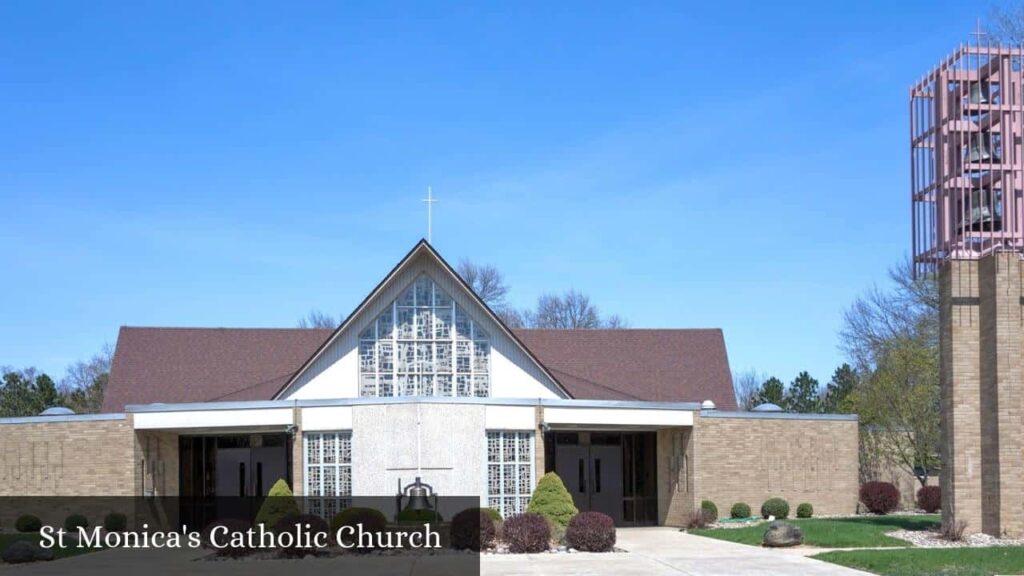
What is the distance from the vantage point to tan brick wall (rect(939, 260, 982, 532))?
90.5 ft

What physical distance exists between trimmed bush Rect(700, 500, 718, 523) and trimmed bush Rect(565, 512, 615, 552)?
9119 millimetres

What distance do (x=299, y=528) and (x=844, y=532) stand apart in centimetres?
1252

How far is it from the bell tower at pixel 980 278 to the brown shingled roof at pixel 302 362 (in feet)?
54.9

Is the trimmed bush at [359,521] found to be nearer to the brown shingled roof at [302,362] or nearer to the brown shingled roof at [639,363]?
the brown shingled roof at [302,362]

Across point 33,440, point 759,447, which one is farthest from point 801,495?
point 33,440

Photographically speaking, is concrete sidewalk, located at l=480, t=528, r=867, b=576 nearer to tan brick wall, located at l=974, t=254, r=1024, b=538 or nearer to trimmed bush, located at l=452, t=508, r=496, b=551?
trimmed bush, located at l=452, t=508, r=496, b=551

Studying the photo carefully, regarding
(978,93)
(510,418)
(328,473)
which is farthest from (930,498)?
(328,473)

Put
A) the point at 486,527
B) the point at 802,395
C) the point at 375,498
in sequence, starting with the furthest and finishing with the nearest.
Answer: the point at 802,395, the point at 375,498, the point at 486,527

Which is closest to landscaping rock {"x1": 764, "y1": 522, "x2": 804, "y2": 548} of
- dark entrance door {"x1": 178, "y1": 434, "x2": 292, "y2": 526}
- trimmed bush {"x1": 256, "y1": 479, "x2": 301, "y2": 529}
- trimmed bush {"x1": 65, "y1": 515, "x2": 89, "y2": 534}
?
trimmed bush {"x1": 256, "y1": 479, "x2": 301, "y2": 529}

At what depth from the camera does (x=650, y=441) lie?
40969 millimetres

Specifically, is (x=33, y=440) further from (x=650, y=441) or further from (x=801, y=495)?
(x=801, y=495)

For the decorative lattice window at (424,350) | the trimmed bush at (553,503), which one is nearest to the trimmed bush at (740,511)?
the trimmed bush at (553,503)

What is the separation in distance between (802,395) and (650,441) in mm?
19813

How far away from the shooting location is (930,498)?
3900 centimetres
